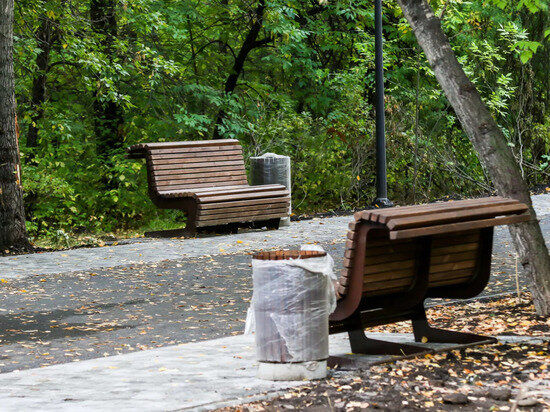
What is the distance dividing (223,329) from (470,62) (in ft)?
45.4

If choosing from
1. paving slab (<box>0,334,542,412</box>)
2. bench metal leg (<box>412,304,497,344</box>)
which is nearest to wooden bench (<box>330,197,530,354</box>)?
bench metal leg (<box>412,304,497,344</box>)

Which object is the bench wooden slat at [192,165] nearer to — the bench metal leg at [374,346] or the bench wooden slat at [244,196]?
the bench wooden slat at [244,196]

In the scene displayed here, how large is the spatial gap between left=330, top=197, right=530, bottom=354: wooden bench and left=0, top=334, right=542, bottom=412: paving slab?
24 cm

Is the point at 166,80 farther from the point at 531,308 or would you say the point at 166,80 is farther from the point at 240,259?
the point at 531,308

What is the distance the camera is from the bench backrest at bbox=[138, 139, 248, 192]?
48.4ft

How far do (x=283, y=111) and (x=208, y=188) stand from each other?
565cm

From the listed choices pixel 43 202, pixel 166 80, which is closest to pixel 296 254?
pixel 43 202

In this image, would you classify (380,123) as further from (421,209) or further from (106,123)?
(421,209)

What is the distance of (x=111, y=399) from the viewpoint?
5324 millimetres

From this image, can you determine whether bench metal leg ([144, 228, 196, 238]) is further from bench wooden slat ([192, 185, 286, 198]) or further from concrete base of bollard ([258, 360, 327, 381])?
concrete base of bollard ([258, 360, 327, 381])

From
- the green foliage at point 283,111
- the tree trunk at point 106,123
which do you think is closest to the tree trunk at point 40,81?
the green foliage at point 283,111

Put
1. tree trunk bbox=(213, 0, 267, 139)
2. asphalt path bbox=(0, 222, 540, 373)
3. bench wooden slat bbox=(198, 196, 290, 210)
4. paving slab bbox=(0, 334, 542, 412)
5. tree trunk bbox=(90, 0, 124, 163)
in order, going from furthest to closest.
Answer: tree trunk bbox=(213, 0, 267, 139)
tree trunk bbox=(90, 0, 124, 163)
bench wooden slat bbox=(198, 196, 290, 210)
asphalt path bbox=(0, 222, 540, 373)
paving slab bbox=(0, 334, 542, 412)

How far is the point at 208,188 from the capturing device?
1498 cm

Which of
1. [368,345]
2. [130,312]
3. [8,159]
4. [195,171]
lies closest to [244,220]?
[195,171]
